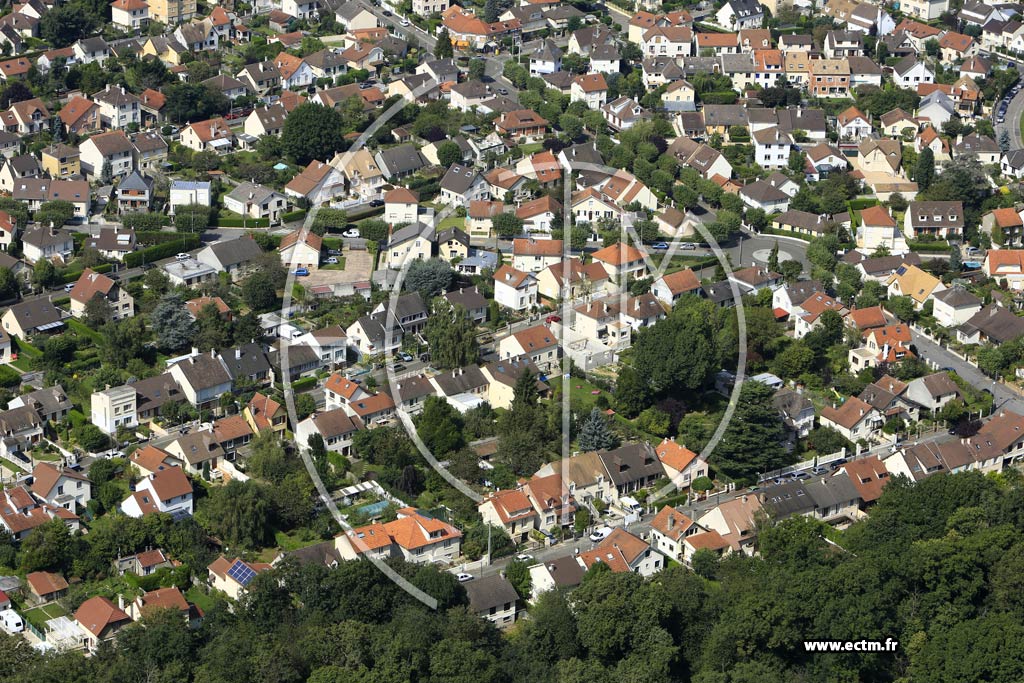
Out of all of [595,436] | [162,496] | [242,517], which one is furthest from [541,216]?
[242,517]

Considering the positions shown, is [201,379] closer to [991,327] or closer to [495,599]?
[495,599]

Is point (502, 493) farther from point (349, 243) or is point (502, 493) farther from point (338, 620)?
point (349, 243)

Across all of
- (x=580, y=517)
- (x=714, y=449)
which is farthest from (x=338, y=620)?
(x=714, y=449)

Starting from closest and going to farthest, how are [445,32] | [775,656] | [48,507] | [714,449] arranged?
[775,656] → [48,507] → [714,449] → [445,32]

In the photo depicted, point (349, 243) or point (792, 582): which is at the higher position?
point (792, 582)

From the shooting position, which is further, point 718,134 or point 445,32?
point 445,32

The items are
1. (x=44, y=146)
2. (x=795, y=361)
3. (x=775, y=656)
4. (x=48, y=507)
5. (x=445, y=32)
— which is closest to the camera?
(x=775, y=656)

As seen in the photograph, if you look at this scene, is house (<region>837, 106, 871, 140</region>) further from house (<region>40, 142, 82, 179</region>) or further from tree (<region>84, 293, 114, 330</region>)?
tree (<region>84, 293, 114, 330</region>)
